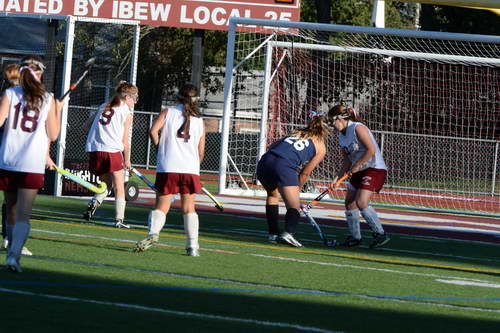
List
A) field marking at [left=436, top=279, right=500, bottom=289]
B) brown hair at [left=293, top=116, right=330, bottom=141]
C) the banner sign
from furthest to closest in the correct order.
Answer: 1. the banner sign
2. brown hair at [left=293, top=116, right=330, bottom=141]
3. field marking at [left=436, top=279, right=500, bottom=289]

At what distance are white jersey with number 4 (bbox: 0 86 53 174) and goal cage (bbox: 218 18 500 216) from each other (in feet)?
50.0

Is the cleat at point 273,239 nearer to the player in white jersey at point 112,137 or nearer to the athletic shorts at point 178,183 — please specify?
the player in white jersey at point 112,137

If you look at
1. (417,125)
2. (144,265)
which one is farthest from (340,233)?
(417,125)

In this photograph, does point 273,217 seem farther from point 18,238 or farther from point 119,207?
point 18,238

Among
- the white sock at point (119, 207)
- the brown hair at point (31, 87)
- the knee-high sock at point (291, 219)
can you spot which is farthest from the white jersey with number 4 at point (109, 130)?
the brown hair at point (31, 87)

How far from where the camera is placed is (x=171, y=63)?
49.3m

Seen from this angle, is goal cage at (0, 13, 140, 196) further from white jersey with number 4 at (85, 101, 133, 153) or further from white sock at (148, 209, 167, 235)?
white sock at (148, 209, 167, 235)

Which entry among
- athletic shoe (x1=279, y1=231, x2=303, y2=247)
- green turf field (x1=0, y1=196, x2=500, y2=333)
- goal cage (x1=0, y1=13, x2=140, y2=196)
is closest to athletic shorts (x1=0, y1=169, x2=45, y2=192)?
green turf field (x1=0, y1=196, x2=500, y2=333)

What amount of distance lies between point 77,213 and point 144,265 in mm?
6551

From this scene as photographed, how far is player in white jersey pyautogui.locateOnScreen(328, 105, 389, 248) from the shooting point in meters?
13.9

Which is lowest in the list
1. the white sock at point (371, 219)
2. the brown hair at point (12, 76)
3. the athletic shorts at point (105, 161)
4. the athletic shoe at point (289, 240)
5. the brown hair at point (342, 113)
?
the athletic shoe at point (289, 240)

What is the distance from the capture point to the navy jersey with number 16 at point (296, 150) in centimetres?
1330

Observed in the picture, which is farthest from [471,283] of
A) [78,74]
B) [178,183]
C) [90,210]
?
[78,74]

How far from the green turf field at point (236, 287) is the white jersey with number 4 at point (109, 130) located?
3.46 ft
